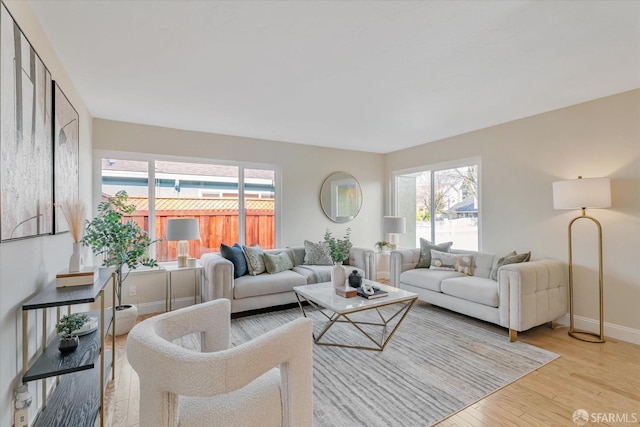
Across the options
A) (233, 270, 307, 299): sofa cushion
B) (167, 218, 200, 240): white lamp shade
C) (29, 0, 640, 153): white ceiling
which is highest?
(29, 0, 640, 153): white ceiling

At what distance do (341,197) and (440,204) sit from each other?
5.53ft

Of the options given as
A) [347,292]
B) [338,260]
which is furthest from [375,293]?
[338,260]

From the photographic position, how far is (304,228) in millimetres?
5148

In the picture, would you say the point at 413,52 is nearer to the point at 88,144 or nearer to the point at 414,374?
the point at 414,374

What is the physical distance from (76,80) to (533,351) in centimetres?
477

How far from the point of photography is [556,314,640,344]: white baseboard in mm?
2955

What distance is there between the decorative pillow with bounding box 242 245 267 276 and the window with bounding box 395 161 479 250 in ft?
9.55

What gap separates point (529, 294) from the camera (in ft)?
9.74

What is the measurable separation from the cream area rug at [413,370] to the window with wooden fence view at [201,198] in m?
1.56

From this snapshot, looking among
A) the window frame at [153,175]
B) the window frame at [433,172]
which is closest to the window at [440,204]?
the window frame at [433,172]

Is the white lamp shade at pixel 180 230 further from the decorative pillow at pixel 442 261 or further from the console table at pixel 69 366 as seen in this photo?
the decorative pillow at pixel 442 261

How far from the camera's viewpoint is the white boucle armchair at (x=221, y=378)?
1043 millimetres

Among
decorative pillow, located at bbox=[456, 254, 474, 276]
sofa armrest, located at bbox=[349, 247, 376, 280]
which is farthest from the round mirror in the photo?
decorative pillow, located at bbox=[456, 254, 474, 276]

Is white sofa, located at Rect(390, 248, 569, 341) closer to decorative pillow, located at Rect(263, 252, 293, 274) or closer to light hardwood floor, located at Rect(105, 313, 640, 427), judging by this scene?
light hardwood floor, located at Rect(105, 313, 640, 427)
